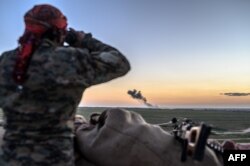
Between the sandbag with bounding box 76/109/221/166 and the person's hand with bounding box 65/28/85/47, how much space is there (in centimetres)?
61

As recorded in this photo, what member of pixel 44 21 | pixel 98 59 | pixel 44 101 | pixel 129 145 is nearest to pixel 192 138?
pixel 129 145

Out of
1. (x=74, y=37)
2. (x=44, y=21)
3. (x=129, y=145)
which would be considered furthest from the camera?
(x=74, y=37)

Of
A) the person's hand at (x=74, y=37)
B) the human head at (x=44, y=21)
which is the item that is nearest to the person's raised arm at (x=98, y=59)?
the person's hand at (x=74, y=37)

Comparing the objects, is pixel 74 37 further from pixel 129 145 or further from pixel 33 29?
pixel 129 145

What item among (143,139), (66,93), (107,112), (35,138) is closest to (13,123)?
(35,138)

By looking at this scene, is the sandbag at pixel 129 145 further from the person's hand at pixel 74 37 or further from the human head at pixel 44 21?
the human head at pixel 44 21

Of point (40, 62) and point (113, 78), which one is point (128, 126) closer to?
point (113, 78)

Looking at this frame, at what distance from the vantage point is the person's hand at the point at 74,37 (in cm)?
372

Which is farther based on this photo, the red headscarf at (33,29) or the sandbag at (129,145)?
the sandbag at (129,145)

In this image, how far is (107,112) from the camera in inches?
151

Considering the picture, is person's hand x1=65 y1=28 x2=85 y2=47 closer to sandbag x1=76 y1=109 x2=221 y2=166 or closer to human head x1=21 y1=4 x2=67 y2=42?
human head x1=21 y1=4 x2=67 y2=42

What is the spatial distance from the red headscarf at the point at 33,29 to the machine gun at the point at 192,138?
1.31 metres

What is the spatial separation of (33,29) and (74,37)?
0.40 m

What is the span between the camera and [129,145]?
3582mm
